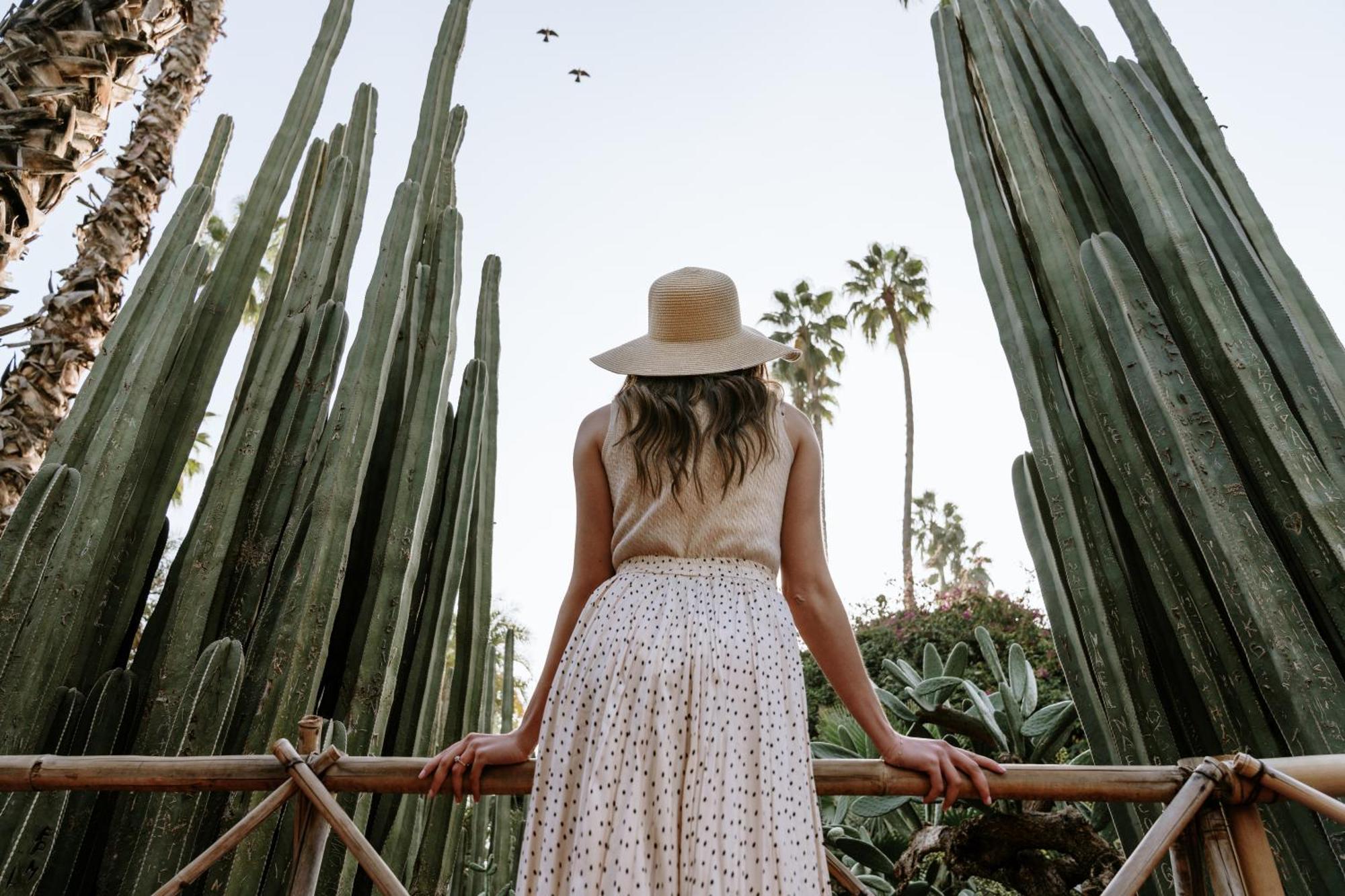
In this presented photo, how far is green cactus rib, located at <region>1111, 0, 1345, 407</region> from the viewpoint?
2158 mm

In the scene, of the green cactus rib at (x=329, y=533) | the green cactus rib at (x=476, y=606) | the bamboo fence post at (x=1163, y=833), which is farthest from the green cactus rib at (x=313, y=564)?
the bamboo fence post at (x=1163, y=833)

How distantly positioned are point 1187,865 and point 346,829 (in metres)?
1.73

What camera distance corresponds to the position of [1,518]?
331 centimetres

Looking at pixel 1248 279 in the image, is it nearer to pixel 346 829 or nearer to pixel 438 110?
pixel 346 829

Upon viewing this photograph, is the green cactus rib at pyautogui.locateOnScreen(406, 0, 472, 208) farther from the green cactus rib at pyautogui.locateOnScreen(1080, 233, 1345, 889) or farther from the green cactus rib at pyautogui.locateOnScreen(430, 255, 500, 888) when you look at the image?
the green cactus rib at pyautogui.locateOnScreen(1080, 233, 1345, 889)

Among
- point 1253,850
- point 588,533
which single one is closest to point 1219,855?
point 1253,850

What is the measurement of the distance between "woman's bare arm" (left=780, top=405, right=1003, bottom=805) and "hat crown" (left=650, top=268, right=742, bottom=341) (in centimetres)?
25

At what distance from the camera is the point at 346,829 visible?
5.78ft

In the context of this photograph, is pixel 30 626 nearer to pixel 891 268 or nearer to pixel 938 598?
pixel 938 598

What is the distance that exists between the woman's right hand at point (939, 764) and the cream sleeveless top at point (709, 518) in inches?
16.9

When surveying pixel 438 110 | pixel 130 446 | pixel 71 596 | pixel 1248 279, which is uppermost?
pixel 438 110

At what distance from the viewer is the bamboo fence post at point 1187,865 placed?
1.69 metres

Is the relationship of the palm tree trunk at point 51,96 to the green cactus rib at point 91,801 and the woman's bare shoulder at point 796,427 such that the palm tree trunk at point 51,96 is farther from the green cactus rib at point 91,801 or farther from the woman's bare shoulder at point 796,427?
the woman's bare shoulder at point 796,427

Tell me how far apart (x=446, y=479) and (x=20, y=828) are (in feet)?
5.38
